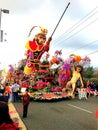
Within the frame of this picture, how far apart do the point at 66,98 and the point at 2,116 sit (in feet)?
83.2

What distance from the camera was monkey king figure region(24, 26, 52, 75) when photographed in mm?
32500

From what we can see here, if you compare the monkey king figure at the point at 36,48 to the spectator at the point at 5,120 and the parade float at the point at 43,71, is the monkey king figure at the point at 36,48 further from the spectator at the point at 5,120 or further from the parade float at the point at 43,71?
the spectator at the point at 5,120

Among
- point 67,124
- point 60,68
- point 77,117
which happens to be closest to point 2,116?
point 67,124

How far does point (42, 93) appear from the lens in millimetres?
30438

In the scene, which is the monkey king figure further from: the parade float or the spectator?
the spectator

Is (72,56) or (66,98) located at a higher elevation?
(72,56)

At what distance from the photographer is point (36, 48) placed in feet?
108

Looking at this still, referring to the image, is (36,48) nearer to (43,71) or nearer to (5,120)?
(43,71)

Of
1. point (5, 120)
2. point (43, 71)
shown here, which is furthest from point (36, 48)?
point (5, 120)

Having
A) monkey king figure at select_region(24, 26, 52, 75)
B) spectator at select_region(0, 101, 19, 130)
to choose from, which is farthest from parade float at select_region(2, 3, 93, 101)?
spectator at select_region(0, 101, 19, 130)

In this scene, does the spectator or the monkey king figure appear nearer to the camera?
the spectator

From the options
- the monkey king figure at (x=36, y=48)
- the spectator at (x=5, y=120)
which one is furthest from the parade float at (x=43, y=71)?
the spectator at (x=5, y=120)

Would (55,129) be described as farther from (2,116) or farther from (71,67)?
(71,67)

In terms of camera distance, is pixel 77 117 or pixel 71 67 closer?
pixel 77 117
